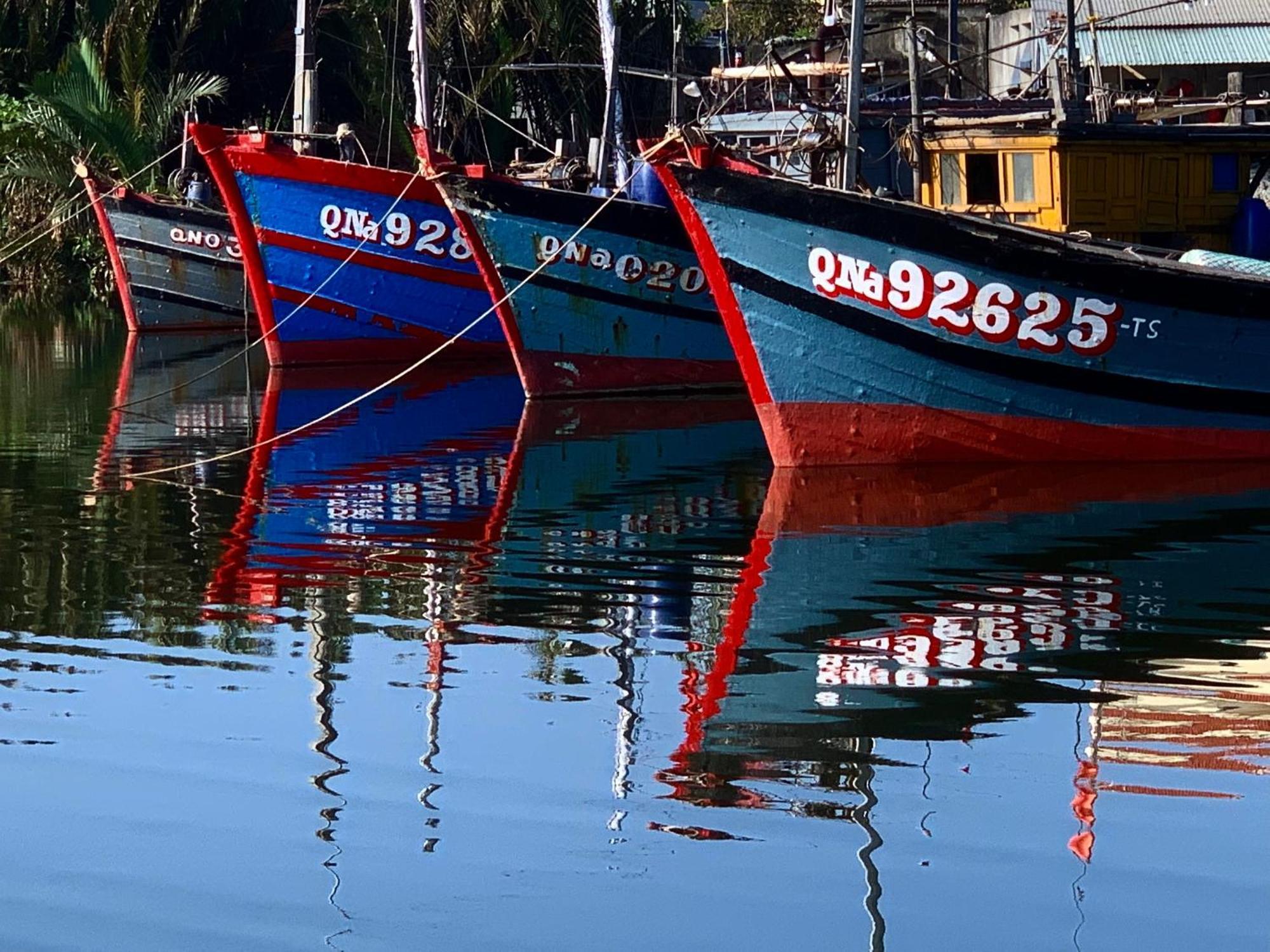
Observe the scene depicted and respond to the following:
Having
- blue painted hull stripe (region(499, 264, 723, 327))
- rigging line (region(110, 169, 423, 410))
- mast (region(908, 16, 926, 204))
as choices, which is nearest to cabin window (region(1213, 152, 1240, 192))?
mast (region(908, 16, 926, 204))

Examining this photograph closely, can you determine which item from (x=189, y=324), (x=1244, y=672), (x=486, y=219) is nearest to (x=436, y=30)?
(x=189, y=324)

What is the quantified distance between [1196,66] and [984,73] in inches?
140

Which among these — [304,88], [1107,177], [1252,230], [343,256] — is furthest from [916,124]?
[304,88]

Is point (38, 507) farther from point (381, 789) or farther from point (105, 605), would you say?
point (381, 789)

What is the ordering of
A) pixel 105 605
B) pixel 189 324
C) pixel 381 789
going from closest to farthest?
1. pixel 381 789
2. pixel 105 605
3. pixel 189 324

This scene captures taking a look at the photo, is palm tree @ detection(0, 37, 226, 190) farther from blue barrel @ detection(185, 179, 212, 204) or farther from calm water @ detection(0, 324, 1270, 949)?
calm water @ detection(0, 324, 1270, 949)

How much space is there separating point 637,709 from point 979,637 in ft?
6.35

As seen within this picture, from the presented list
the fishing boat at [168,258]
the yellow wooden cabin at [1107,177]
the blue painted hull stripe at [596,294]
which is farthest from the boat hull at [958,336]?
the fishing boat at [168,258]

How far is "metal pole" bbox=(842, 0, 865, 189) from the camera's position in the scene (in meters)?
14.0

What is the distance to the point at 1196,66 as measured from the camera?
105 feet

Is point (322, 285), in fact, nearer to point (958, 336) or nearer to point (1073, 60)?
point (1073, 60)

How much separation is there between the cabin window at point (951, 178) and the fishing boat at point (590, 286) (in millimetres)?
3683

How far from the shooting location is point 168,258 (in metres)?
29.0

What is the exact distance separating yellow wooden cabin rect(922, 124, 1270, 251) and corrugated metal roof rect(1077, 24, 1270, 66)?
14927 millimetres
